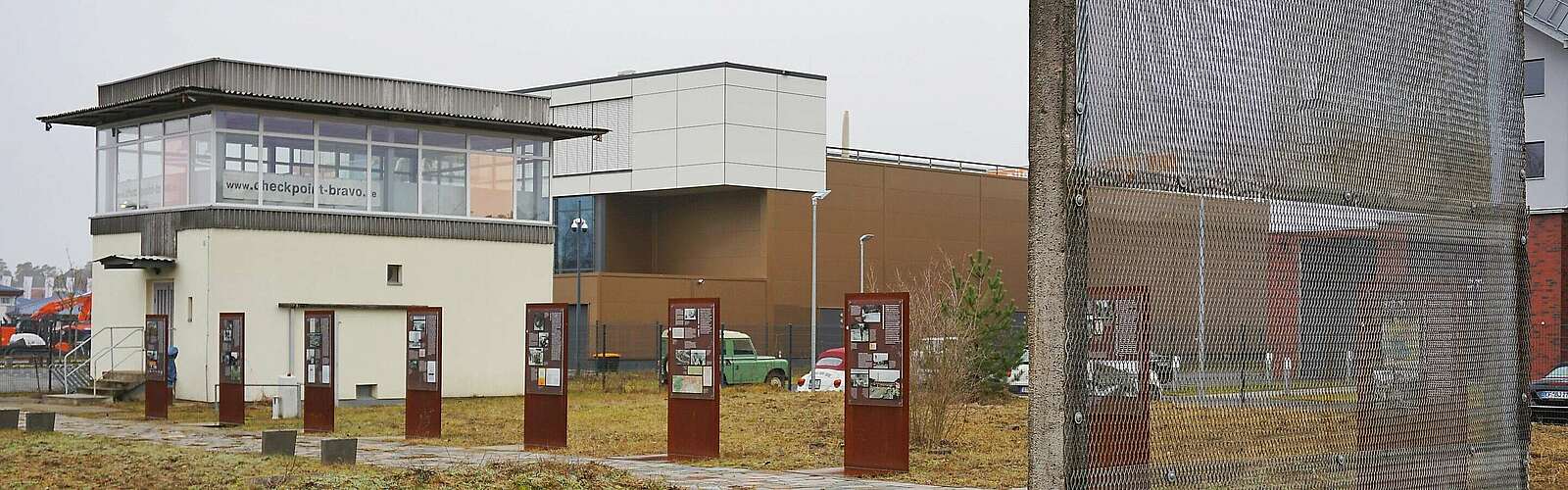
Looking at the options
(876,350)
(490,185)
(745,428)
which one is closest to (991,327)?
(745,428)

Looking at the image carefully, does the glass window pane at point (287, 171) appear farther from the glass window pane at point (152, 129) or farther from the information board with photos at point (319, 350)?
the information board with photos at point (319, 350)

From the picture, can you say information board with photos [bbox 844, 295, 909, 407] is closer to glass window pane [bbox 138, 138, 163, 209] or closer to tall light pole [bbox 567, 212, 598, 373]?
glass window pane [bbox 138, 138, 163, 209]

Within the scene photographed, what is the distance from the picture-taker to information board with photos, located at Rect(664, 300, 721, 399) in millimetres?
17453

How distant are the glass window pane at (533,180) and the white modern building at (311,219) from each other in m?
0.09

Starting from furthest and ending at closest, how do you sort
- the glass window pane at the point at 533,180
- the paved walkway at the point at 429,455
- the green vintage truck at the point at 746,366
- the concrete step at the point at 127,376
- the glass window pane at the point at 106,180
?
1. the green vintage truck at the point at 746,366
2. the glass window pane at the point at 533,180
3. the glass window pane at the point at 106,180
4. the concrete step at the point at 127,376
5. the paved walkway at the point at 429,455

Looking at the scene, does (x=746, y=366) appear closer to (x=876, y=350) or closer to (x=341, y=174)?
(x=341, y=174)

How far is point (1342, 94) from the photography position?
835 centimetres

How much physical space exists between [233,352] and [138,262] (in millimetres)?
8213

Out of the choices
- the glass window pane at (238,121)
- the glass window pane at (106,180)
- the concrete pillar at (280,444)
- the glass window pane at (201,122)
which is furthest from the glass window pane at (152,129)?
the concrete pillar at (280,444)

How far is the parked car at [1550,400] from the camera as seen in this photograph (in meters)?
25.4

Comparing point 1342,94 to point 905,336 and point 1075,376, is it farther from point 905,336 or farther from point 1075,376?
point 905,336

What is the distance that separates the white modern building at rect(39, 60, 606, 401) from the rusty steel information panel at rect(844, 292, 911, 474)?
1881cm

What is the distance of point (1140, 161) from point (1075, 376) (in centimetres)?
103

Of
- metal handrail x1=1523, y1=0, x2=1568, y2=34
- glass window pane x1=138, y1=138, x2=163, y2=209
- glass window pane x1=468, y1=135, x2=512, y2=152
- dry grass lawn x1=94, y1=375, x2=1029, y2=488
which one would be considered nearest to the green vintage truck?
dry grass lawn x1=94, y1=375, x2=1029, y2=488
